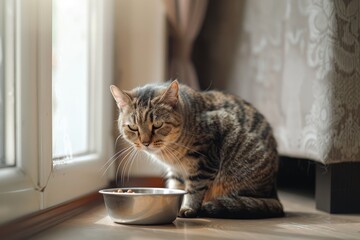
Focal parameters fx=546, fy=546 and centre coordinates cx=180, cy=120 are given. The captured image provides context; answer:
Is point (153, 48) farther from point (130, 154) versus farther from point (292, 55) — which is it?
point (292, 55)

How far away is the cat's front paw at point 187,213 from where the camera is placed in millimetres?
1699

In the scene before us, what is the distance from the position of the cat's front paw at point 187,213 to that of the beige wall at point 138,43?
1.96 ft

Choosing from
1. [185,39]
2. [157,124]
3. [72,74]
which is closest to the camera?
[157,124]

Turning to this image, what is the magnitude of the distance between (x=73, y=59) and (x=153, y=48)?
0.38 meters

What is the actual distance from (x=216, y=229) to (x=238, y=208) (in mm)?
188

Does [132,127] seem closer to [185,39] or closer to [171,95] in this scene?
[171,95]

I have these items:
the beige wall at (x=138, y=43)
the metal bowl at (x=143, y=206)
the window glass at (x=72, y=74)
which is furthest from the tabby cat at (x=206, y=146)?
the beige wall at (x=138, y=43)

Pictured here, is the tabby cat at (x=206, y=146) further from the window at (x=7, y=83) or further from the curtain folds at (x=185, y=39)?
the curtain folds at (x=185, y=39)

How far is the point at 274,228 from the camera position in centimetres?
157

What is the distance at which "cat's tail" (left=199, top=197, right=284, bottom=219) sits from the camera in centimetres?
170

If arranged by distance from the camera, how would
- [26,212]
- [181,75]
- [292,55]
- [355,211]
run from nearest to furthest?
[26,212] < [355,211] < [292,55] < [181,75]

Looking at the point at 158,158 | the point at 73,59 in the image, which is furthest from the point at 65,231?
the point at 73,59

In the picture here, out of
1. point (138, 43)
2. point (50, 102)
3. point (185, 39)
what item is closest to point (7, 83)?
point (50, 102)

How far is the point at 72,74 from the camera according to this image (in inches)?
80.4
